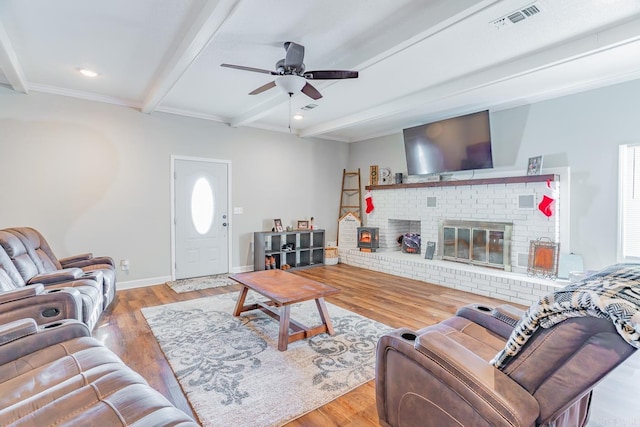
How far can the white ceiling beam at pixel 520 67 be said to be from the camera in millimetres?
2594

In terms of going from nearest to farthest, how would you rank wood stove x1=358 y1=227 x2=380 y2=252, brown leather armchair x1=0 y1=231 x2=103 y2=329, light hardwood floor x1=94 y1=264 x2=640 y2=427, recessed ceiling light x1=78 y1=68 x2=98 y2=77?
light hardwood floor x1=94 y1=264 x2=640 y2=427 < brown leather armchair x1=0 y1=231 x2=103 y2=329 < recessed ceiling light x1=78 y1=68 x2=98 y2=77 < wood stove x1=358 y1=227 x2=380 y2=252

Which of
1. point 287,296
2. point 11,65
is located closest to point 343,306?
point 287,296

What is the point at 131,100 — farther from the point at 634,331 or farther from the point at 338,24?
the point at 634,331

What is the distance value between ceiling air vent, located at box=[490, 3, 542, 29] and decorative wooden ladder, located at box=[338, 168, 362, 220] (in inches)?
180

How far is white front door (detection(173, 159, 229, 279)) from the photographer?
16.6 feet

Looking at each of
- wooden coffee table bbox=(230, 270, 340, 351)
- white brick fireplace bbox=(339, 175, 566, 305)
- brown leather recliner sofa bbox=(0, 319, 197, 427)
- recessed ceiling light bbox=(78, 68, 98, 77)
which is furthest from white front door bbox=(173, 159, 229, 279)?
brown leather recliner sofa bbox=(0, 319, 197, 427)

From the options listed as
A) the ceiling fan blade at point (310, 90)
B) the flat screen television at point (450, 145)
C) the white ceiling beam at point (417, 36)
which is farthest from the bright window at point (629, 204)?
the ceiling fan blade at point (310, 90)

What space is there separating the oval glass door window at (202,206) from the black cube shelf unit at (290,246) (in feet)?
2.92

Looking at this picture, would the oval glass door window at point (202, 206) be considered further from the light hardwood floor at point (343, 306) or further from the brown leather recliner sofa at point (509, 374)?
the brown leather recliner sofa at point (509, 374)

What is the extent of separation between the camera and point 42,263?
3.27 metres

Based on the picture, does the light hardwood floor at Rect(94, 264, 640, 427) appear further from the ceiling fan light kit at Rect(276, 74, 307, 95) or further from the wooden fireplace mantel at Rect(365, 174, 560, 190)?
the ceiling fan light kit at Rect(276, 74, 307, 95)

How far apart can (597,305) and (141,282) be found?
5.17 m

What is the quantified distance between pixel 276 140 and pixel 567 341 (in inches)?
223

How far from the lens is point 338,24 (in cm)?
259
